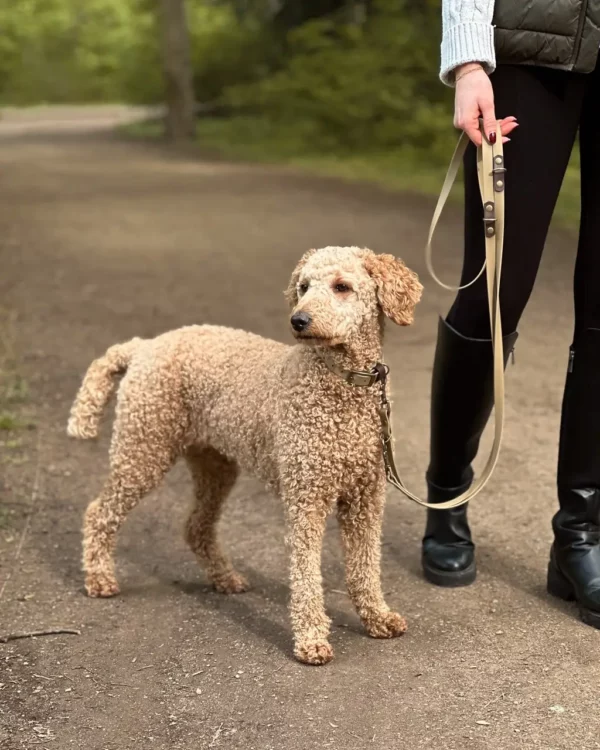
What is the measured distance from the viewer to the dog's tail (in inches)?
137

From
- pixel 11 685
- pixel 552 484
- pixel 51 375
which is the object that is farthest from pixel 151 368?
pixel 51 375

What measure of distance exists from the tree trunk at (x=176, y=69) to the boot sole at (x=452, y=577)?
1883 cm

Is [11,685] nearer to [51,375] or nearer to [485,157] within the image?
[485,157]

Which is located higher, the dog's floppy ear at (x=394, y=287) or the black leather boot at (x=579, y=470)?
the dog's floppy ear at (x=394, y=287)

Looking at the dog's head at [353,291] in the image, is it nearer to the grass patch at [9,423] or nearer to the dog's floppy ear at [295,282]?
the dog's floppy ear at [295,282]

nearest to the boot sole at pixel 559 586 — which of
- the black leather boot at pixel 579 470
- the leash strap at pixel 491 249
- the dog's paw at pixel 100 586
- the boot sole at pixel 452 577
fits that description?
the black leather boot at pixel 579 470

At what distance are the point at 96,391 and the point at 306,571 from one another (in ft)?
3.20

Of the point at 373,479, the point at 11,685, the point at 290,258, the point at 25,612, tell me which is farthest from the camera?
the point at 290,258

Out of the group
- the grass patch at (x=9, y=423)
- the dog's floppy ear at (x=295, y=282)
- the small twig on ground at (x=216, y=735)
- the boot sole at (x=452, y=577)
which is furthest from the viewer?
the grass patch at (x=9, y=423)

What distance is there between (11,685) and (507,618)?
1400 millimetres

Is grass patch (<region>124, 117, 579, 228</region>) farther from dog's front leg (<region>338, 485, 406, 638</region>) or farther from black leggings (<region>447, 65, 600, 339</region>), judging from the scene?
dog's front leg (<region>338, 485, 406, 638</region>)

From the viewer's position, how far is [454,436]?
3367mm

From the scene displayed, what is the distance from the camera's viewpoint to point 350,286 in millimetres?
2896

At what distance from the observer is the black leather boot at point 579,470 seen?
322 cm
